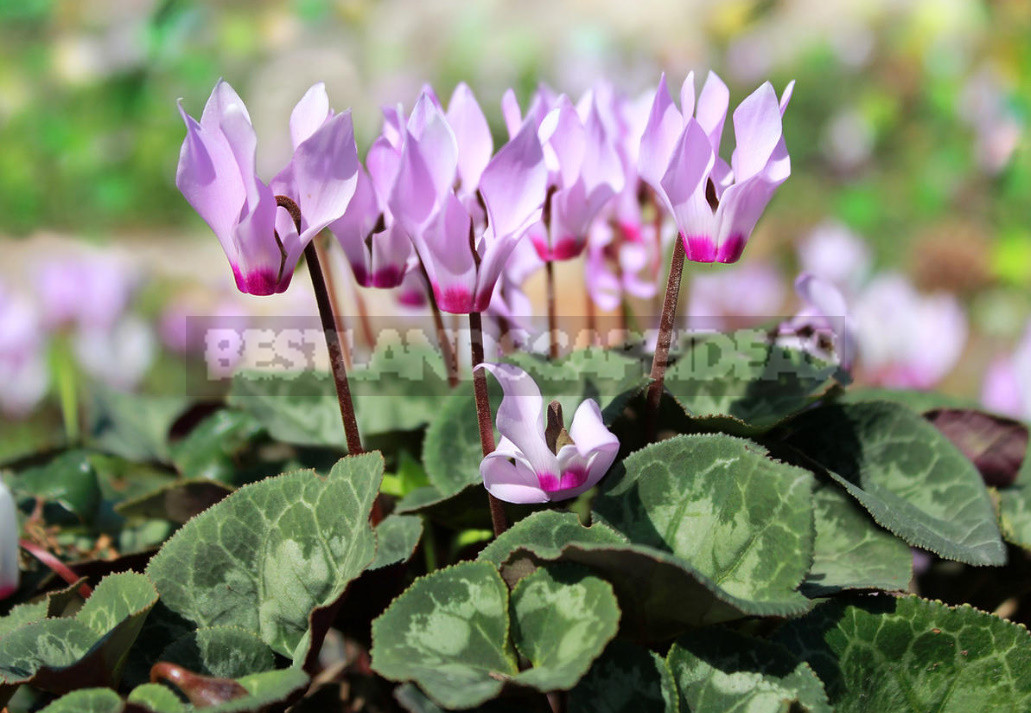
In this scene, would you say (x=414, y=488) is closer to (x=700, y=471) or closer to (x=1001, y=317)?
(x=700, y=471)

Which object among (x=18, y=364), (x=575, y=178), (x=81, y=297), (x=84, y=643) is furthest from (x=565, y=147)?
(x=81, y=297)

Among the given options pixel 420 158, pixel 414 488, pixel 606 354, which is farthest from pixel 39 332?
pixel 420 158

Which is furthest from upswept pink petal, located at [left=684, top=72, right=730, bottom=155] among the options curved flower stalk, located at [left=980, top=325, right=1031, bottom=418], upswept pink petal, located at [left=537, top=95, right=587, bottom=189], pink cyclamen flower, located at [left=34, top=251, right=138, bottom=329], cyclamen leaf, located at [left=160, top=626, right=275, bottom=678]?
pink cyclamen flower, located at [left=34, top=251, right=138, bottom=329]

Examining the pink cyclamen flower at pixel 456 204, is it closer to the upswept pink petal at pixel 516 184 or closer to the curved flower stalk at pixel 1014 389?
the upswept pink petal at pixel 516 184

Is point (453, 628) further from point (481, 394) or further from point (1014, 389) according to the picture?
point (1014, 389)

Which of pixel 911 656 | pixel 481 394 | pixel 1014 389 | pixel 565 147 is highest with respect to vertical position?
pixel 565 147

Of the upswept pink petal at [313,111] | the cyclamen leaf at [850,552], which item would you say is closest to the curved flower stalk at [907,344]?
the cyclamen leaf at [850,552]
